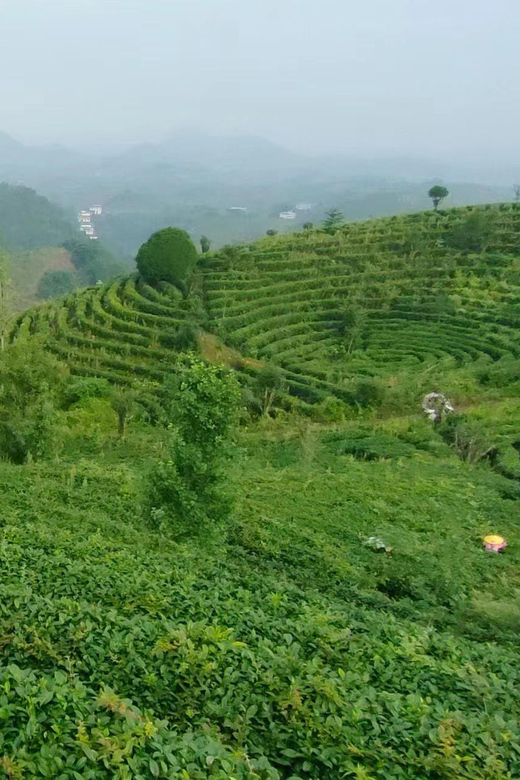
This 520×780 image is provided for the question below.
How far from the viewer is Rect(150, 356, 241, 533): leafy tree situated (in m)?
11.8

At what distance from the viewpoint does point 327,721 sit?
5.40 m

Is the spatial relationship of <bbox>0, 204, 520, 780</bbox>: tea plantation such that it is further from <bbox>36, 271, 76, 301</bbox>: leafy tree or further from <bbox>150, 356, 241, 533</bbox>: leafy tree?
<bbox>36, 271, 76, 301</bbox>: leafy tree

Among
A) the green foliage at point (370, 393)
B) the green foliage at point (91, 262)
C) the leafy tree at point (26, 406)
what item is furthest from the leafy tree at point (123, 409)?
the green foliage at point (91, 262)

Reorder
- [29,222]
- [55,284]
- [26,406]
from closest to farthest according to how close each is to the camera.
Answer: [26,406]
[55,284]
[29,222]

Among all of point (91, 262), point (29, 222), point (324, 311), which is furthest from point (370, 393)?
point (29, 222)

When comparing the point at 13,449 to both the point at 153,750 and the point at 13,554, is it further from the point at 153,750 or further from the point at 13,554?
the point at 153,750

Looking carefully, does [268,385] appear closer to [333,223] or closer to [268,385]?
[268,385]

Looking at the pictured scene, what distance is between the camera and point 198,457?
471 inches

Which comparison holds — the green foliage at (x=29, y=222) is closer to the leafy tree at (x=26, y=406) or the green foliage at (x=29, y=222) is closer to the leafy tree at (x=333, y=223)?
the leafy tree at (x=333, y=223)

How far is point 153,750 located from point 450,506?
47.2 feet

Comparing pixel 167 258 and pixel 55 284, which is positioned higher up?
pixel 167 258

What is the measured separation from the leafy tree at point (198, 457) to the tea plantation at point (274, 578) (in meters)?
0.26

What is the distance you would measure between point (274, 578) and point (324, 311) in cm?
3366

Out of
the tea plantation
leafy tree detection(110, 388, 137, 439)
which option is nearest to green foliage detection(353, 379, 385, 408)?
the tea plantation
